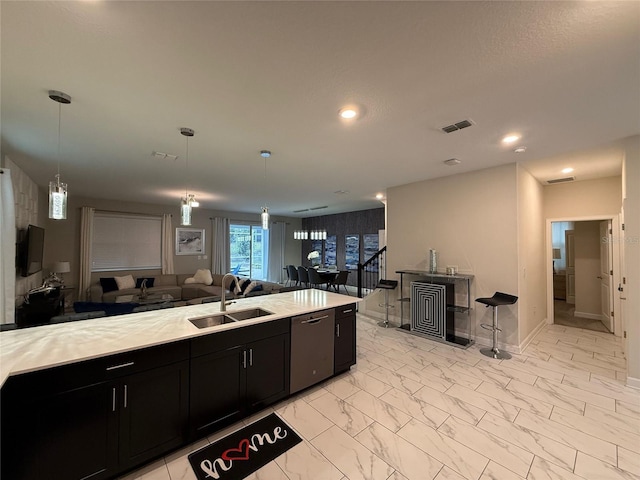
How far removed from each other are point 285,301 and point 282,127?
6.54 feet

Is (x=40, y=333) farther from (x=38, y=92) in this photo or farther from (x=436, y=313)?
(x=436, y=313)

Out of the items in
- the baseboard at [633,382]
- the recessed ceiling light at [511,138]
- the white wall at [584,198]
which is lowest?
the baseboard at [633,382]

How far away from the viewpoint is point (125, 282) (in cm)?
661

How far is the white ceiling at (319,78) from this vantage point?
1382mm

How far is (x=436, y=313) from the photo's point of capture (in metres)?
4.31

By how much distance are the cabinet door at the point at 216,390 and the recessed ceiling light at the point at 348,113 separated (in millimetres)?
2253

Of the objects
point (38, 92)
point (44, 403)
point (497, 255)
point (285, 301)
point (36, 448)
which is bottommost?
point (36, 448)

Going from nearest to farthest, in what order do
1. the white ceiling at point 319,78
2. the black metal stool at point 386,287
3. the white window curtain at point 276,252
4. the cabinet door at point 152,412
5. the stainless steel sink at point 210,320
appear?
the white ceiling at point 319,78
the cabinet door at point 152,412
the stainless steel sink at point 210,320
the black metal stool at point 386,287
the white window curtain at point 276,252

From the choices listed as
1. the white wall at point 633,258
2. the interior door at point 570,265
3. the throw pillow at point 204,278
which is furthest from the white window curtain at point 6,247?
the interior door at point 570,265

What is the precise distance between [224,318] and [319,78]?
2.30m

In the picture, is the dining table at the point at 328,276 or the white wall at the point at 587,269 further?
the dining table at the point at 328,276

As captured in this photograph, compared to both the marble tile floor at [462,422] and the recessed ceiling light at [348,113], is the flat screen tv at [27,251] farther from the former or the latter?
the recessed ceiling light at [348,113]

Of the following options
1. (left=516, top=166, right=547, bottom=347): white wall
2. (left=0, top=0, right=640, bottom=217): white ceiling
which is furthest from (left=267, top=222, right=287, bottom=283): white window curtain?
(left=516, top=166, right=547, bottom=347): white wall

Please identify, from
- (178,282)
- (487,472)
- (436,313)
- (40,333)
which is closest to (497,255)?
(436,313)
